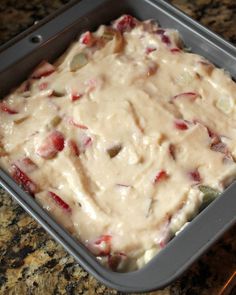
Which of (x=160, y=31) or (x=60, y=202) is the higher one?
(x=160, y=31)

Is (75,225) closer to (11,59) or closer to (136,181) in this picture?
(136,181)

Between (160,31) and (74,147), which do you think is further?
(160,31)

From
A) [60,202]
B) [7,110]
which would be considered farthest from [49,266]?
[7,110]

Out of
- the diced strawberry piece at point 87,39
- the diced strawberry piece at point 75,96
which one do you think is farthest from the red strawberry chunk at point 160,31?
the diced strawberry piece at point 75,96

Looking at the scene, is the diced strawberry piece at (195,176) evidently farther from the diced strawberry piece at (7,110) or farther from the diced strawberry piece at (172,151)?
the diced strawberry piece at (7,110)

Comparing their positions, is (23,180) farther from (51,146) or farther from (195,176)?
(195,176)

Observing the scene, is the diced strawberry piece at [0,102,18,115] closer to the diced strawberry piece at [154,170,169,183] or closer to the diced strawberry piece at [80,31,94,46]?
the diced strawberry piece at [80,31,94,46]

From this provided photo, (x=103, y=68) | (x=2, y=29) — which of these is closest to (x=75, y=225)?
(x=103, y=68)

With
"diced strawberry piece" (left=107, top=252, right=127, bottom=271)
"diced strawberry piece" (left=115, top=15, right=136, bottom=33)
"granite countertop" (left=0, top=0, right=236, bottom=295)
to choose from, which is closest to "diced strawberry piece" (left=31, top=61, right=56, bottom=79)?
"diced strawberry piece" (left=115, top=15, right=136, bottom=33)
